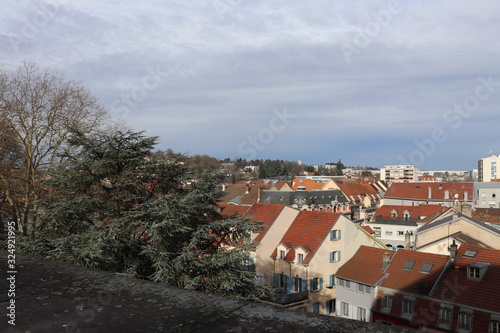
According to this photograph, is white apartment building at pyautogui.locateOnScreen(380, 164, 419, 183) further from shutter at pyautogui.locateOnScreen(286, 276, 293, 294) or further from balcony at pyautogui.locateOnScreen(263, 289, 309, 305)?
balcony at pyautogui.locateOnScreen(263, 289, 309, 305)

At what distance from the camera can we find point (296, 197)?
177 ft

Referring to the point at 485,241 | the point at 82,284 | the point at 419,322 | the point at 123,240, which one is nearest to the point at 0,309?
the point at 82,284

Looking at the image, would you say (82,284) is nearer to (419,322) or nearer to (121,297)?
(121,297)

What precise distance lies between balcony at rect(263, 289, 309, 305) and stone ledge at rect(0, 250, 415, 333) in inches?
701

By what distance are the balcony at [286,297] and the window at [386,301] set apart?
4.23 m

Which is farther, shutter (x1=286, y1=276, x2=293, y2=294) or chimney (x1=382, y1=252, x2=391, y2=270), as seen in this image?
shutter (x1=286, y1=276, x2=293, y2=294)

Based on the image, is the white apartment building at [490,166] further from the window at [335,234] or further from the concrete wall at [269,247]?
the concrete wall at [269,247]

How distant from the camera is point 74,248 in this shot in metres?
11.6

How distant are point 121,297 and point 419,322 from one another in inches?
763

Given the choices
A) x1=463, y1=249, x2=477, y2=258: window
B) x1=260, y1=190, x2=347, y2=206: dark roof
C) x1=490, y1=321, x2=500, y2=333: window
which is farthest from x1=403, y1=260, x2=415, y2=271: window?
x1=260, y1=190, x2=347, y2=206: dark roof

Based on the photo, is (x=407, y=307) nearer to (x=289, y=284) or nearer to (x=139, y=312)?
(x=289, y=284)

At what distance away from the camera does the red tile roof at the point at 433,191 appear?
60969 millimetres

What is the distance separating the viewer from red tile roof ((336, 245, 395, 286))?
2233 centimetres

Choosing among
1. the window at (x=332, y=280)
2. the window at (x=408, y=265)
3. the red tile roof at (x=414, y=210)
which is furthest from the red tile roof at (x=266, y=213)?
the red tile roof at (x=414, y=210)
